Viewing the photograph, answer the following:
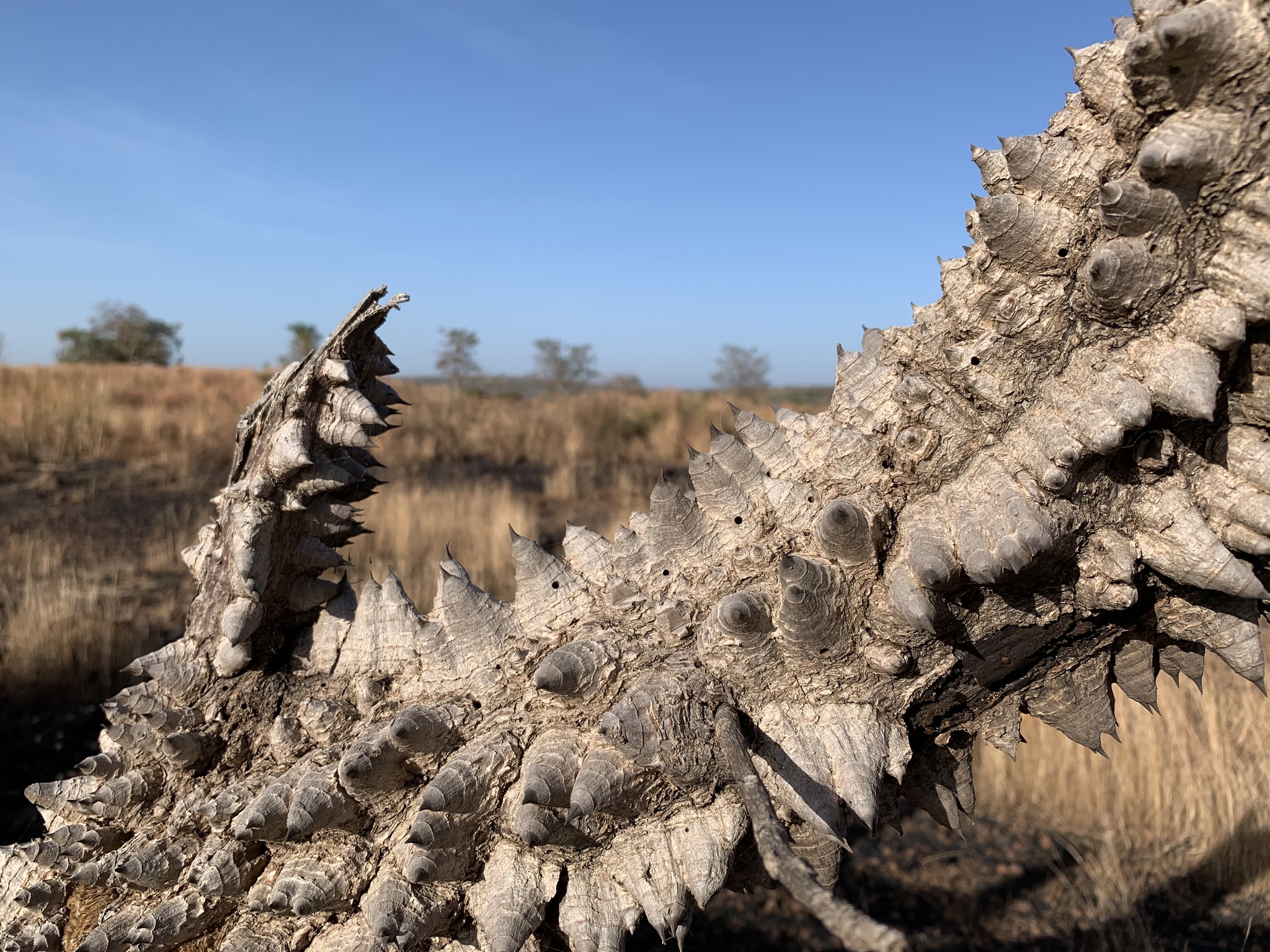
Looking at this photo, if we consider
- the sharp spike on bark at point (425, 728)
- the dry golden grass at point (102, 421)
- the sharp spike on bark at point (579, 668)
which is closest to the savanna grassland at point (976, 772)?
the sharp spike on bark at point (425, 728)

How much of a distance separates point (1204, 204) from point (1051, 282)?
0.51ft

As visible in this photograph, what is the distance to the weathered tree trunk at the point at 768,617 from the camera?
82 centimetres

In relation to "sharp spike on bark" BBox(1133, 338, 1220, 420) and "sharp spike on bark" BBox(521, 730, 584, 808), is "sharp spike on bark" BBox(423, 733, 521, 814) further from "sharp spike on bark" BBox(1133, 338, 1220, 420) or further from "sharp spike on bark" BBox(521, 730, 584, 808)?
"sharp spike on bark" BBox(1133, 338, 1220, 420)

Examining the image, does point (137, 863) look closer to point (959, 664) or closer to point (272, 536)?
point (272, 536)

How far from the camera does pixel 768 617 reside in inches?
39.7

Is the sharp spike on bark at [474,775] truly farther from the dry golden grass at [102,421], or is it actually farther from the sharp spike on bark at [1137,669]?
the dry golden grass at [102,421]

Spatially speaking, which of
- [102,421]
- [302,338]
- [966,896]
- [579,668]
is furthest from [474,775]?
[302,338]

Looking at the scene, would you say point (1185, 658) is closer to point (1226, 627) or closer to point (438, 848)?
point (1226, 627)

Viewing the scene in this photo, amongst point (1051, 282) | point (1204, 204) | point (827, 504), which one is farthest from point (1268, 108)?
point (827, 504)

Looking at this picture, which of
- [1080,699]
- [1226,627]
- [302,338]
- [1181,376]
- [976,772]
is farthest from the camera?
[302,338]

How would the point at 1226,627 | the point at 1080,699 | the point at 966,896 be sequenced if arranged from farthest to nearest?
the point at 966,896, the point at 1080,699, the point at 1226,627

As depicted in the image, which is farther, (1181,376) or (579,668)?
(579,668)

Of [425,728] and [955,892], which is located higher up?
[425,728]

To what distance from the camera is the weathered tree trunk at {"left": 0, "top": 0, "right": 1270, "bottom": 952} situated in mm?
820
